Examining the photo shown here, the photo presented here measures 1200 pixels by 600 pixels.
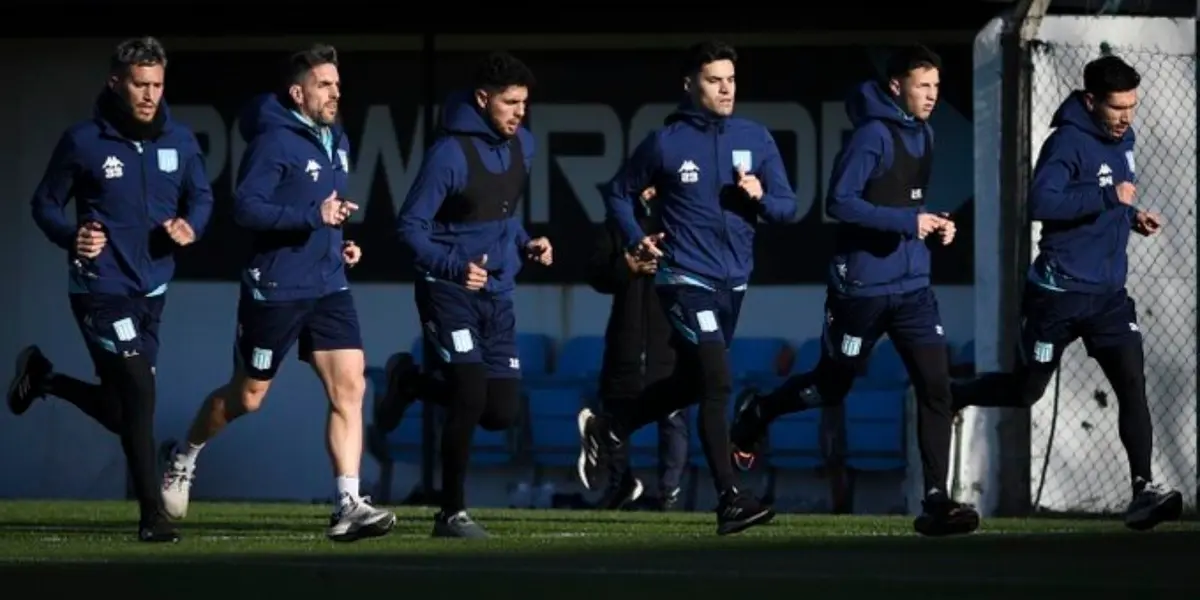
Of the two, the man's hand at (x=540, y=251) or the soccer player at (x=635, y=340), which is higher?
the man's hand at (x=540, y=251)

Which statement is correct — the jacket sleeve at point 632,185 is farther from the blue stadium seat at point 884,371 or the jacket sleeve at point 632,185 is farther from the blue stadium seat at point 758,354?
the blue stadium seat at point 758,354

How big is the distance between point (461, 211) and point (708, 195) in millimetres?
1070

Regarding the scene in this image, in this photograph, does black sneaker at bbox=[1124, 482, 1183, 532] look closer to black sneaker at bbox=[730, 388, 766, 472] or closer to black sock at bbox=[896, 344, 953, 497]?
black sock at bbox=[896, 344, 953, 497]

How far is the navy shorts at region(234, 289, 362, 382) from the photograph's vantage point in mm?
12086

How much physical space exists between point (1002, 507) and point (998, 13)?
299 cm

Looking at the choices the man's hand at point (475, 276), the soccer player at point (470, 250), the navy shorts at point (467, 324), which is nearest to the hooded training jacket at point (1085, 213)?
the soccer player at point (470, 250)

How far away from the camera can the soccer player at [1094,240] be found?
42.0 ft

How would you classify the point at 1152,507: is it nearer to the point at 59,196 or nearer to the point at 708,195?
the point at 708,195

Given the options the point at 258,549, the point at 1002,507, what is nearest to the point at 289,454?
the point at 1002,507

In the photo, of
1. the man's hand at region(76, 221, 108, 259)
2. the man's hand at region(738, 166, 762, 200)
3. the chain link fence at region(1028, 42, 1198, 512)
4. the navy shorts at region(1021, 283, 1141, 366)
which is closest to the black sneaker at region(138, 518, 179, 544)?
the man's hand at region(76, 221, 108, 259)

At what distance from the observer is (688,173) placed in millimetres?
12609

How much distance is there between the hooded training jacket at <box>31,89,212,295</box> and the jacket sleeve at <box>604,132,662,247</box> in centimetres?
183

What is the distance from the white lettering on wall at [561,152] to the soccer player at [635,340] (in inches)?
111

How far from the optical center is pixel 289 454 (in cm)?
1950
